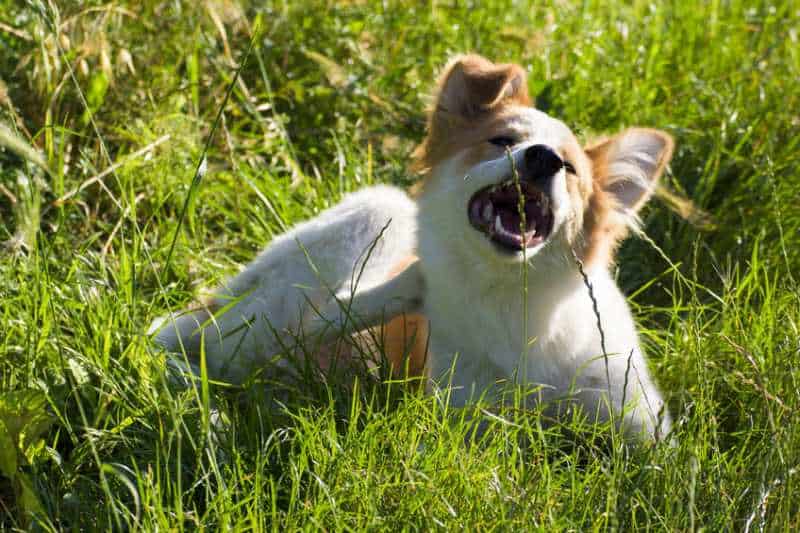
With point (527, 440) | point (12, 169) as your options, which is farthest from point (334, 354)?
point (12, 169)

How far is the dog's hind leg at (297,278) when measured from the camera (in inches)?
143

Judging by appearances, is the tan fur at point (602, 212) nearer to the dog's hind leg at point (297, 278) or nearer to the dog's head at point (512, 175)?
the dog's head at point (512, 175)

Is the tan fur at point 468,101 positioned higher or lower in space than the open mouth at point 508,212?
higher

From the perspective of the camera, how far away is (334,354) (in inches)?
125

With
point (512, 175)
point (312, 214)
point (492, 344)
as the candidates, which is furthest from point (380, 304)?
point (312, 214)

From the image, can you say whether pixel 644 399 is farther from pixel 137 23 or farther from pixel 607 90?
pixel 137 23

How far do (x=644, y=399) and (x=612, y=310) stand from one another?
1.18ft

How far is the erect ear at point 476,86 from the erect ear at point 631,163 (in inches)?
13.9

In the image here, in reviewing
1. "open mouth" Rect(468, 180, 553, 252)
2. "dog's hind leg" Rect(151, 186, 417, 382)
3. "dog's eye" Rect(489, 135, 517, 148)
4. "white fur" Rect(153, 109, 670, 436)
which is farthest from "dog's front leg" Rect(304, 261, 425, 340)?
"dog's eye" Rect(489, 135, 517, 148)

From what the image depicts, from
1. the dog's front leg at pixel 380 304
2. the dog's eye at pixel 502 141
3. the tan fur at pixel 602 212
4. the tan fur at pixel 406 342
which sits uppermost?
the dog's eye at pixel 502 141

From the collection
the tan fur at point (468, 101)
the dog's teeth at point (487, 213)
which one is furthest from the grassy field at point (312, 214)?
the tan fur at point (468, 101)

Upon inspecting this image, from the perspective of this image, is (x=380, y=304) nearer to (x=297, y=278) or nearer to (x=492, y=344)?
(x=492, y=344)

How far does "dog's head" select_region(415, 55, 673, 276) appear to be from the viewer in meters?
3.07

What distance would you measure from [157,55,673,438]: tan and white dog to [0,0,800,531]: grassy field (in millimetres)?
213
